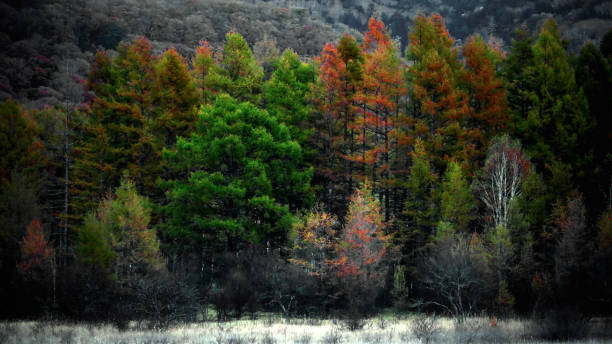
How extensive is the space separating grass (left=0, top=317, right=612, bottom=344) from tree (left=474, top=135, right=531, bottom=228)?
22.2ft

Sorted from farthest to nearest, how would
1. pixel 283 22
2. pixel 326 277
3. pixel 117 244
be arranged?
pixel 283 22, pixel 326 277, pixel 117 244

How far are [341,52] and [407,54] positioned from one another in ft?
16.4

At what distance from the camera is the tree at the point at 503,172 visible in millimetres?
24703

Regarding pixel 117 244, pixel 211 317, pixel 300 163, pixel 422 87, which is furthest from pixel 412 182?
pixel 117 244

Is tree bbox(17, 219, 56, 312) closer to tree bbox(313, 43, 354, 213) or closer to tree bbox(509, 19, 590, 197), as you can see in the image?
tree bbox(313, 43, 354, 213)

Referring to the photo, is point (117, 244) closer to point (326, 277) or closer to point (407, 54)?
point (326, 277)

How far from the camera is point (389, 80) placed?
99.5 feet

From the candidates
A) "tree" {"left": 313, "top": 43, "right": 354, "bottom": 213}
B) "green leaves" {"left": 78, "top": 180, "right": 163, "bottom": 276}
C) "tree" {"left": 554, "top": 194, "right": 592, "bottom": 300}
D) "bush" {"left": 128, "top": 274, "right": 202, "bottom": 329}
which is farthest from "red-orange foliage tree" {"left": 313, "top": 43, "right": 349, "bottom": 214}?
"tree" {"left": 554, "top": 194, "right": 592, "bottom": 300}

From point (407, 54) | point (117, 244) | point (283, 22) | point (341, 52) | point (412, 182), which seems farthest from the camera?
point (283, 22)

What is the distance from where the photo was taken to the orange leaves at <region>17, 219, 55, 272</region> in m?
27.1

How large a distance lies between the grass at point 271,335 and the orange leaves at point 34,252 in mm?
6772

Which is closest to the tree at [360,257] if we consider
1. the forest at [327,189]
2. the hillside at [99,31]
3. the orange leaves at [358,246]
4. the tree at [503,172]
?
the orange leaves at [358,246]

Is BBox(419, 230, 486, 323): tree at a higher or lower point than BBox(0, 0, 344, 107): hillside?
lower

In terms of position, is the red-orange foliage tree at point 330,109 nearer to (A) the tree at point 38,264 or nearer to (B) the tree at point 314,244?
(B) the tree at point 314,244
